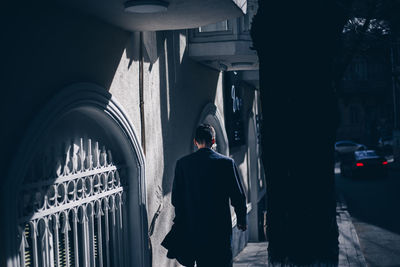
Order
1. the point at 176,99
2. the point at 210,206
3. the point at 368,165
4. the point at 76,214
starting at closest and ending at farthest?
1. the point at 76,214
2. the point at 210,206
3. the point at 176,99
4. the point at 368,165

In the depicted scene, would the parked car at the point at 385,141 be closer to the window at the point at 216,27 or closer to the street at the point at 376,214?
the street at the point at 376,214

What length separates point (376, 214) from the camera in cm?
1566

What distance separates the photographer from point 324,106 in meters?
3.85

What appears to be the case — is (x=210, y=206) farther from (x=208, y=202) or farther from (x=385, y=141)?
(x=385, y=141)

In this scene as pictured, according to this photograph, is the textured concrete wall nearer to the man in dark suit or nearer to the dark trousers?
the man in dark suit

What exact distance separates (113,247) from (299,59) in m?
2.71

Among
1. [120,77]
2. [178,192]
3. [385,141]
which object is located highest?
[120,77]

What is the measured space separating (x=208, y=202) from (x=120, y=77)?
1548mm

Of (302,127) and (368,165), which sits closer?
(302,127)

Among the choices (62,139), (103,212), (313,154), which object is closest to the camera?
(313,154)

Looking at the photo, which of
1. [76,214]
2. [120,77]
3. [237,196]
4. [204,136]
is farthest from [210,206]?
[120,77]

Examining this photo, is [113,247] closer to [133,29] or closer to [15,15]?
[133,29]

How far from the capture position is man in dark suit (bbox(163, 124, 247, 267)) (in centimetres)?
463

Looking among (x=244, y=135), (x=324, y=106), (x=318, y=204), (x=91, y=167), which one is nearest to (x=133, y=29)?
(x=91, y=167)
